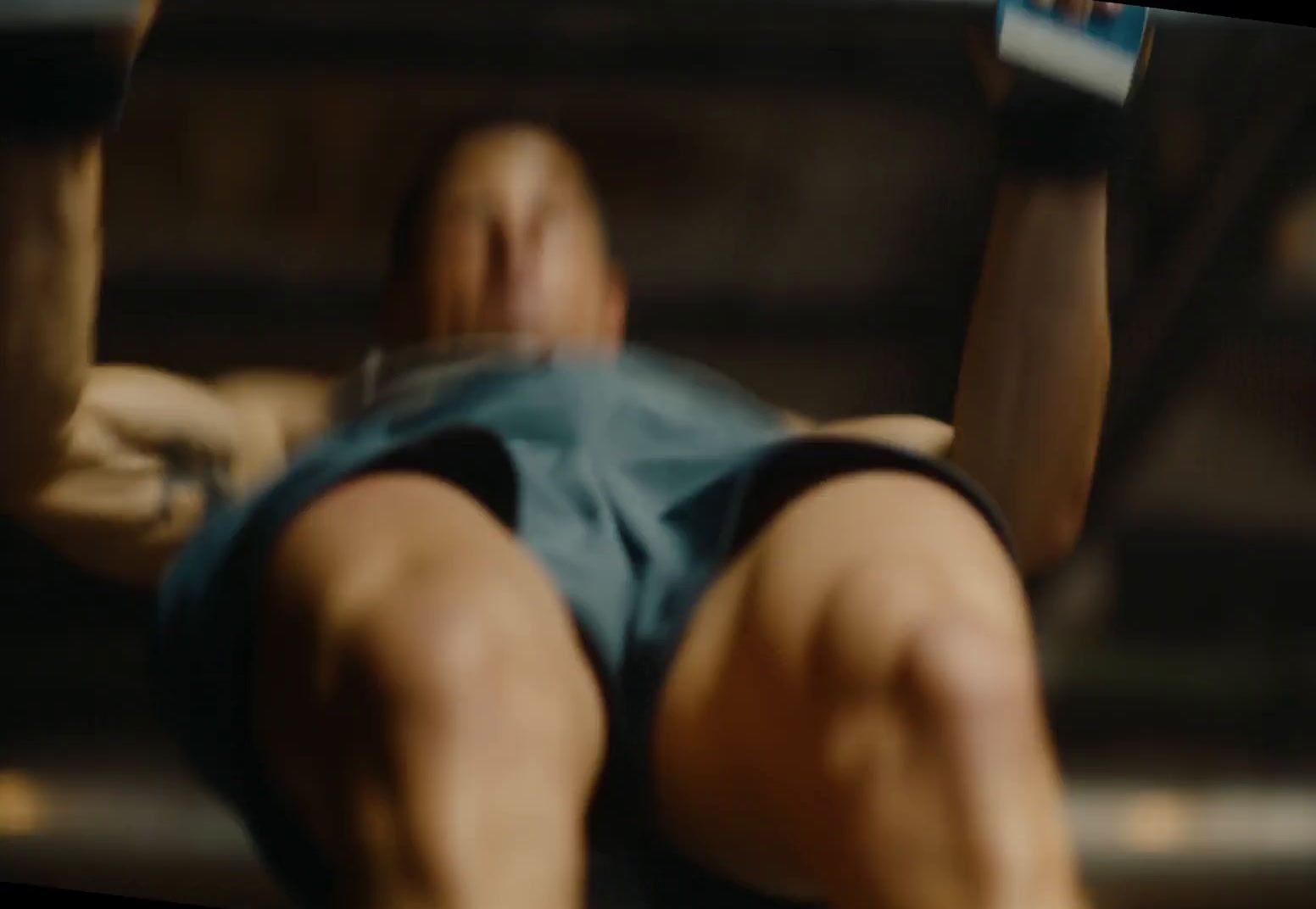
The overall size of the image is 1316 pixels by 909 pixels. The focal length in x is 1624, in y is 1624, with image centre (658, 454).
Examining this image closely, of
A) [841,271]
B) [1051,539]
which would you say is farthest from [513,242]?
[1051,539]

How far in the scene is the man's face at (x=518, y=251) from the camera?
28.1 inches

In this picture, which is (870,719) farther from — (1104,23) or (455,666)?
(1104,23)

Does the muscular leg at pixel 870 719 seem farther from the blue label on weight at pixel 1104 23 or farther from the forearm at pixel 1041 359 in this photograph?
the blue label on weight at pixel 1104 23

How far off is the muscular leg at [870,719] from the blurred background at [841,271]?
0.15m

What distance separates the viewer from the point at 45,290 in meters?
0.67

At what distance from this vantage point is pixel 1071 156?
0.71 metres

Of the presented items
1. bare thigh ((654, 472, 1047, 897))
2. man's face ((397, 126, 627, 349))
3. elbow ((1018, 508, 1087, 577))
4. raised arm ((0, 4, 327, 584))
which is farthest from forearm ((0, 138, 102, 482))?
elbow ((1018, 508, 1087, 577))

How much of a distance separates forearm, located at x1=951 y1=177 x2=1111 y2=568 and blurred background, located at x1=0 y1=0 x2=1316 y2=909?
0.5 inches

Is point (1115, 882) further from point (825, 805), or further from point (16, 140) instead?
point (16, 140)

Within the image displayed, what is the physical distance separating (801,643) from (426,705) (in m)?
0.12

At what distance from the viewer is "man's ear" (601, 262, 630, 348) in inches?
28.1

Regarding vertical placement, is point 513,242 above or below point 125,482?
above

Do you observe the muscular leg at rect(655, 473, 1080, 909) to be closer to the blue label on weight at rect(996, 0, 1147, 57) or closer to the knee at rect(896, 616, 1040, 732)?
the knee at rect(896, 616, 1040, 732)

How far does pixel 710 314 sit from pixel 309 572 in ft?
0.79
